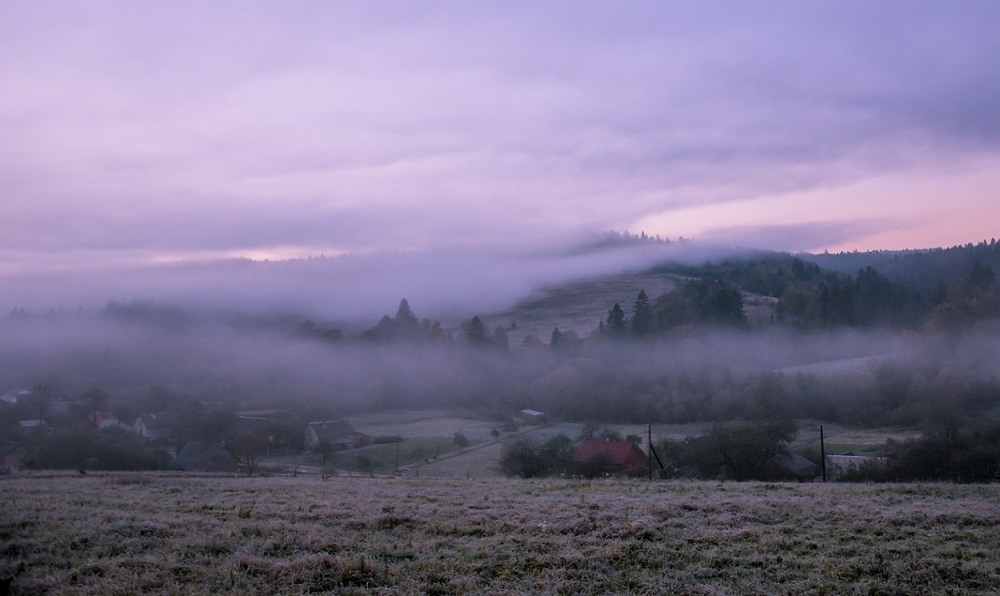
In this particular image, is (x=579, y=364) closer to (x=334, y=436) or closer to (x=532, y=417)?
(x=532, y=417)

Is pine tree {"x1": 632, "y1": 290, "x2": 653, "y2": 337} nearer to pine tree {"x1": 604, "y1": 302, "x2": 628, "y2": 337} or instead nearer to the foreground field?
pine tree {"x1": 604, "y1": 302, "x2": 628, "y2": 337}

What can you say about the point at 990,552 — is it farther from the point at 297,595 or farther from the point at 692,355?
the point at 692,355

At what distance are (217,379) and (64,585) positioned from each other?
64104mm

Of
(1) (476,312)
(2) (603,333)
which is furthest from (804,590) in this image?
(1) (476,312)

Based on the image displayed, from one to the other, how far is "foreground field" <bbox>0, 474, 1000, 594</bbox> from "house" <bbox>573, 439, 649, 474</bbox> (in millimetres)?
18028

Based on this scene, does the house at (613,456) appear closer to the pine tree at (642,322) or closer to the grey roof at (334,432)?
the grey roof at (334,432)

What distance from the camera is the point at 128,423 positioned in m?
51.6

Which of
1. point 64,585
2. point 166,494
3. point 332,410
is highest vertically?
point 64,585

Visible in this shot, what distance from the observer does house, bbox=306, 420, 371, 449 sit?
165ft

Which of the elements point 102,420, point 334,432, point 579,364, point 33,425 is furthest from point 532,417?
point 33,425

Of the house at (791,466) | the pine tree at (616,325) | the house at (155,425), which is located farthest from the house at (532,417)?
the house at (155,425)

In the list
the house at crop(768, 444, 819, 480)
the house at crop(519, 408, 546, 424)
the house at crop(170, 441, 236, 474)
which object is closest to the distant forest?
the house at crop(519, 408, 546, 424)

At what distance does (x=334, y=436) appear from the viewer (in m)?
51.7

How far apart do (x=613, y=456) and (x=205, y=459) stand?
23.5 m
